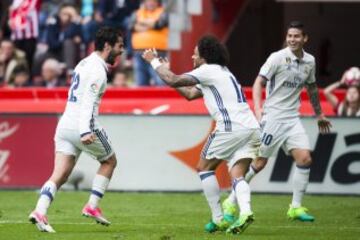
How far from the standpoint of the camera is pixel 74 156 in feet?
48.4

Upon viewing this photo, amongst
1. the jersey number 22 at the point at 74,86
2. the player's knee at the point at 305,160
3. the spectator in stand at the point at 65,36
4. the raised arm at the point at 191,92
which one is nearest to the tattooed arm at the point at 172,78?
the raised arm at the point at 191,92

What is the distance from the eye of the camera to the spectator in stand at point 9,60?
2589 centimetres

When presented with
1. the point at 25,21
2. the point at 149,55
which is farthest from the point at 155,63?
the point at 25,21

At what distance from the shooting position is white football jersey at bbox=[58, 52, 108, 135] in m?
14.3

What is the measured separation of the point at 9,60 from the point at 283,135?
10.4m

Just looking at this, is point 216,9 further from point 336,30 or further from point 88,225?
point 88,225

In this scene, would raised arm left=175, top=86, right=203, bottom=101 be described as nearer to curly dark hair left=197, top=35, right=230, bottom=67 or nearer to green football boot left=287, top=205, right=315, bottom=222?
curly dark hair left=197, top=35, right=230, bottom=67

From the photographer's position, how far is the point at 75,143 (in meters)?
14.6

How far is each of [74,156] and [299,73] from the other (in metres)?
3.40

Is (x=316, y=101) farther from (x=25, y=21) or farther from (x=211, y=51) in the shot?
(x=25, y=21)

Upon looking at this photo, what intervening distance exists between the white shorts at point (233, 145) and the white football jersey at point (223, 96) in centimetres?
6

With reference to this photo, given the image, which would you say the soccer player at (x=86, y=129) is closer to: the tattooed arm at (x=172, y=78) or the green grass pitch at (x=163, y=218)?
the green grass pitch at (x=163, y=218)

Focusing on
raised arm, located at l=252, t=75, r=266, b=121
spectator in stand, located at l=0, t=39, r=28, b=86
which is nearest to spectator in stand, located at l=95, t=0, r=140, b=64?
spectator in stand, located at l=0, t=39, r=28, b=86

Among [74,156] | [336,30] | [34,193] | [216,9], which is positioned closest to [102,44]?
[74,156]
